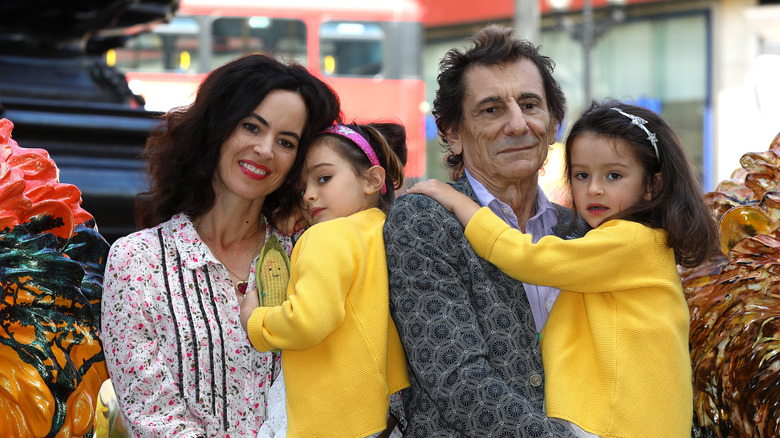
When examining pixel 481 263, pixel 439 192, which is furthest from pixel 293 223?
pixel 481 263

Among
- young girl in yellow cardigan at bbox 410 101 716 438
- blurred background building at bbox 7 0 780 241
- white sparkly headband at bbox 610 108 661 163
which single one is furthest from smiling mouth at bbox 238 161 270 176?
white sparkly headband at bbox 610 108 661 163

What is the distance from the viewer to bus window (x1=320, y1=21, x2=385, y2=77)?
11133mm

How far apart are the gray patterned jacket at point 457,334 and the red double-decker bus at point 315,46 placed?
8146 millimetres

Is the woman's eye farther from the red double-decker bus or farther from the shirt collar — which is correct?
the red double-decker bus

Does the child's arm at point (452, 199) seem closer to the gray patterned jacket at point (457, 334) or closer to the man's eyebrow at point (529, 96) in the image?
the gray patterned jacket at point (457, 334)

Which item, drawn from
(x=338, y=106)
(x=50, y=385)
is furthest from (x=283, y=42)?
(x=50, y=385)

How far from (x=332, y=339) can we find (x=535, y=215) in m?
0.79

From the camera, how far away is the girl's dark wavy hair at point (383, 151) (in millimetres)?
2605

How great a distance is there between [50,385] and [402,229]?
0.91m

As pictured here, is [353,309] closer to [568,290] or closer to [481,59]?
[568,290]

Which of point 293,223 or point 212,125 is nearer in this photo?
point 212,125

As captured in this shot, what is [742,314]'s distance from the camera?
238cm

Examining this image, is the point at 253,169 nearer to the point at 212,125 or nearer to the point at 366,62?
the point at 212,125

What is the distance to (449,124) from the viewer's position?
107 inches
